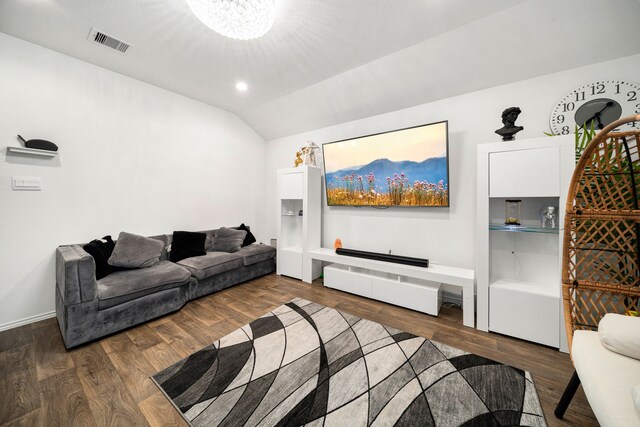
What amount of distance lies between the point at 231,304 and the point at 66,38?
10.8 ft

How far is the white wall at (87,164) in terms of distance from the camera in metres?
2.31

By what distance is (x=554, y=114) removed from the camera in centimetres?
225

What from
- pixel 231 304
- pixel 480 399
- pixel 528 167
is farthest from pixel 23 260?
pixel 528 167

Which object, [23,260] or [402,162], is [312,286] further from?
[23,260]

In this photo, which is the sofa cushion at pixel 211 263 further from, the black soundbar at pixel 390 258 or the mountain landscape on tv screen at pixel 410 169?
the mountain landscape on tv screen at pixel 410 169

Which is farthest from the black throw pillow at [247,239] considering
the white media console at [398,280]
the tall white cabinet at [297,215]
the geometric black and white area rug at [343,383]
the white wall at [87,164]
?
the geometric black and white area rug at [343,383]

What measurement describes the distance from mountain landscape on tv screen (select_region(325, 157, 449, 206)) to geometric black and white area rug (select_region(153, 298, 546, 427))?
165 cm

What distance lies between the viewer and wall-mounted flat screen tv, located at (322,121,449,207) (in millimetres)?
2771

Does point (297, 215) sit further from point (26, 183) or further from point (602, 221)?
point (602, 221)

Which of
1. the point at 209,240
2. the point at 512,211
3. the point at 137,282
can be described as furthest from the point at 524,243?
the point at 209,240

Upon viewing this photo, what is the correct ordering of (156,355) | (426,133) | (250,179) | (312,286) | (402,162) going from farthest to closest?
(250,179), (312,286), (402,162), (426,133), (156,355)

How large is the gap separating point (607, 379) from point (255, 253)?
3523 mm

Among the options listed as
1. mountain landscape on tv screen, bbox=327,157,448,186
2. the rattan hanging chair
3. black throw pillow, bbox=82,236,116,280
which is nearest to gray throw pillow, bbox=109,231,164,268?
black throw pillow, bbox=82,236,116,280

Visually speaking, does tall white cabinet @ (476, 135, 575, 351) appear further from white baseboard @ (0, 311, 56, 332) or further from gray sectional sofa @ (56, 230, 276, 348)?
white baseboard @ (0, 311, 56, 332)
